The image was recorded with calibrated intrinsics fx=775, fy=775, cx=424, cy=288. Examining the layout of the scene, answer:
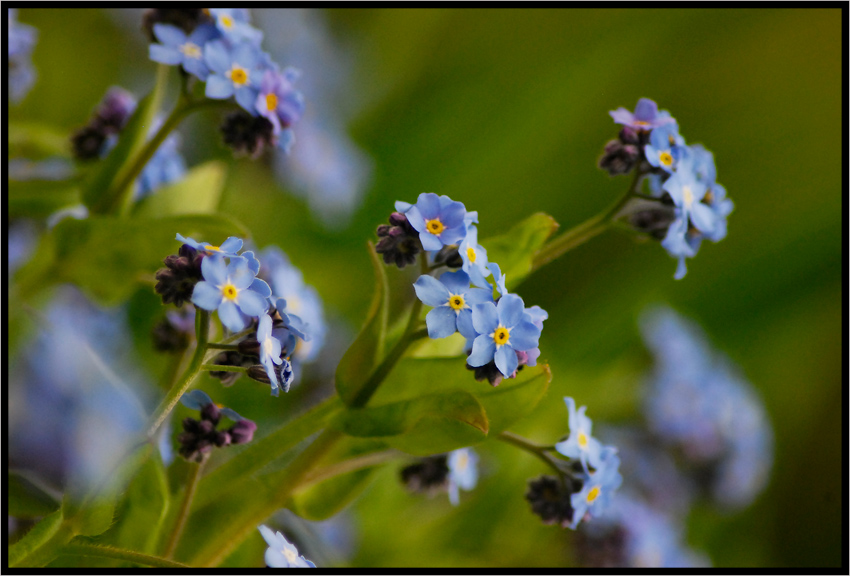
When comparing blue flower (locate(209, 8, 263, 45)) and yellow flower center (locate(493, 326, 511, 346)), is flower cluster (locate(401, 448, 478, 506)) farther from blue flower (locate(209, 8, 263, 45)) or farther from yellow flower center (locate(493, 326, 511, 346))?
blue flower (locate(209, 8, 263, 45))

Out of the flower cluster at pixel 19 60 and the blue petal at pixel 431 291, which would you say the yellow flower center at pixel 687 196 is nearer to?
the blue petal at pixel 431 291

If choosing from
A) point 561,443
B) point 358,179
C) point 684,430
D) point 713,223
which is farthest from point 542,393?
point 358,179

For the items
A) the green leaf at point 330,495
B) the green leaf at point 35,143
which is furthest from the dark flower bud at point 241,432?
the green leaf at point 35,143

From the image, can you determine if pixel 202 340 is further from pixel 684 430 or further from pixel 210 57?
pixel 684 430

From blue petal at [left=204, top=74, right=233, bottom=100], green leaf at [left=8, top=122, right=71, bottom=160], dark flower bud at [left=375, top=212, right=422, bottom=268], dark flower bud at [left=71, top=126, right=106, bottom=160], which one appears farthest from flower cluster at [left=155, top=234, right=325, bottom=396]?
green leaf at [left=8, top=122, right=71, bottom=160]

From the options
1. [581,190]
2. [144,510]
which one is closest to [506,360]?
[144,510]

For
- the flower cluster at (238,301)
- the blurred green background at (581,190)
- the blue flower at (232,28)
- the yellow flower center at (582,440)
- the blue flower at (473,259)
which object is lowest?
the blurred green background at (581,190)
